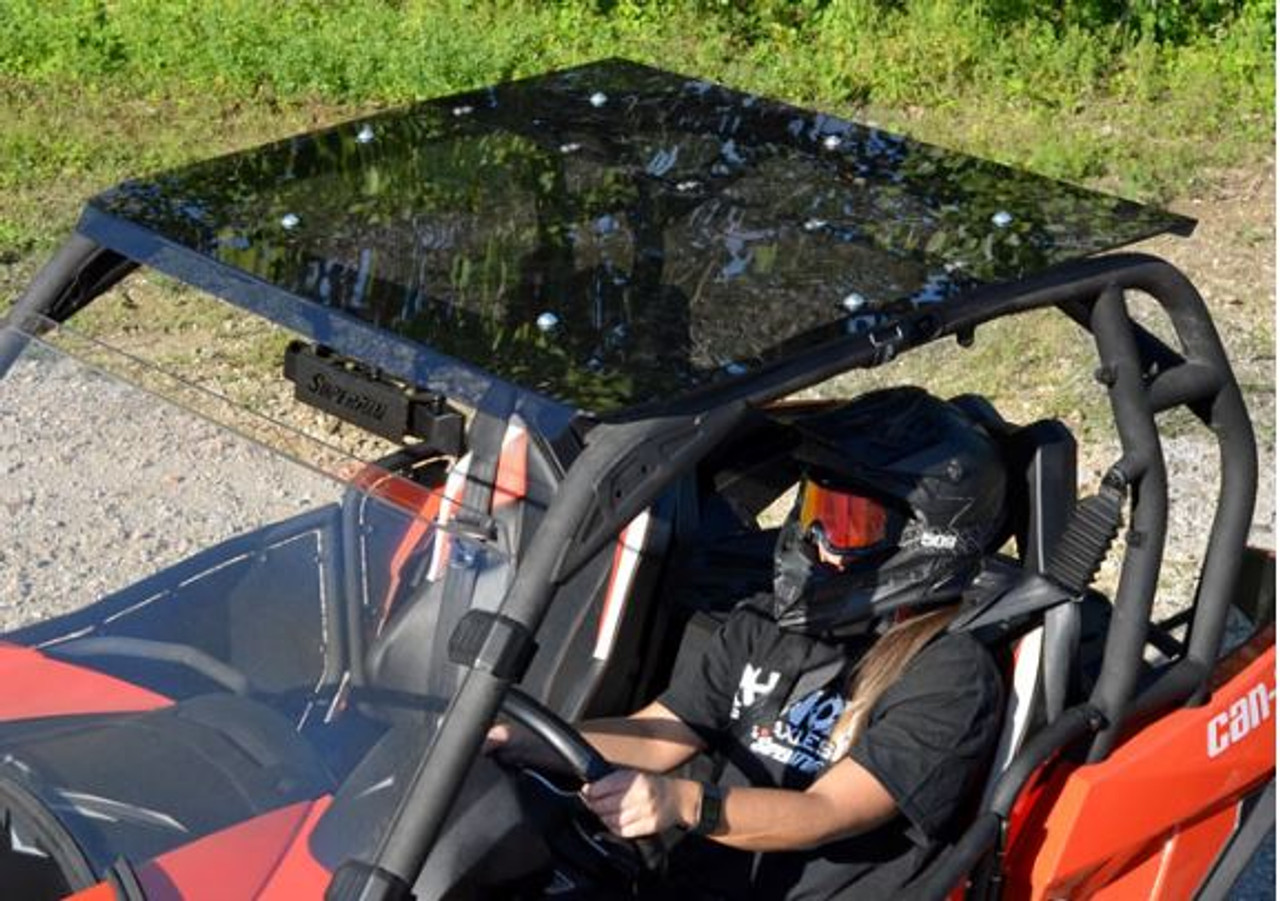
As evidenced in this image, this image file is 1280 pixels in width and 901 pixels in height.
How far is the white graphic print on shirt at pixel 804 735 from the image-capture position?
147 inches

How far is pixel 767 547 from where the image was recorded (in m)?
4.35

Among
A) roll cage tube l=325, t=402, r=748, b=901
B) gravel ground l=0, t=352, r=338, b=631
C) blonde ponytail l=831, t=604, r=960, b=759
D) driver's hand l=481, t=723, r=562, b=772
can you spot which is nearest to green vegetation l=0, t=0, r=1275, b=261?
blonde ponytail l=831, t=604, r=960, b=759

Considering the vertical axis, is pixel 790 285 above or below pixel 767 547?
above

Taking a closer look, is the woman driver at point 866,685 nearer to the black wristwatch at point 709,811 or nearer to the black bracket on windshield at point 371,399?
the black wristwatch at point 709,811

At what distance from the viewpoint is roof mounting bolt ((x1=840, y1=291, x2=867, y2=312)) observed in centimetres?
335

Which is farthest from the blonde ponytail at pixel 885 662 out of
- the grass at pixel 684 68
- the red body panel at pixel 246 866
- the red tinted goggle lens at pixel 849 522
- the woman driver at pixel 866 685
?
the grass at pixel 684 68

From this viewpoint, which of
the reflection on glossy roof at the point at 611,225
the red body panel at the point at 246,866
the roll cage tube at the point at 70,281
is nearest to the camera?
the red body panel at the point at 246,866

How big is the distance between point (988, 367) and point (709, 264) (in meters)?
4.03

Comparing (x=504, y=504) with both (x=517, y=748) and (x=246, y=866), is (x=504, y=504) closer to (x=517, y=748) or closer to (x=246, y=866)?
(x=517, y=748)

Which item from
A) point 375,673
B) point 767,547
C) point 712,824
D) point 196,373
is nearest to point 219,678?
point 375,673

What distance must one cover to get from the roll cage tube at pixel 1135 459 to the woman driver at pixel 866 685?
9 centimetres

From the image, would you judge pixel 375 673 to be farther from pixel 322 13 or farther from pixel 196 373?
pixel 322 13

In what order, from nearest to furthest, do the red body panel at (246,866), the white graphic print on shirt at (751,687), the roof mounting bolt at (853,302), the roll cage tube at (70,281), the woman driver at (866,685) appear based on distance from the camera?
the red body panel at (246,866)
the roof mounting bolt at (853,302)
the woman driver at (866,685)
the roll cage tube at (70,281)
the white graphic print on shirt at (751,687)

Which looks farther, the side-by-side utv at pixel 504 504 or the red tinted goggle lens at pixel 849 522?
the red tinted goggle lens at pixel 849 522
